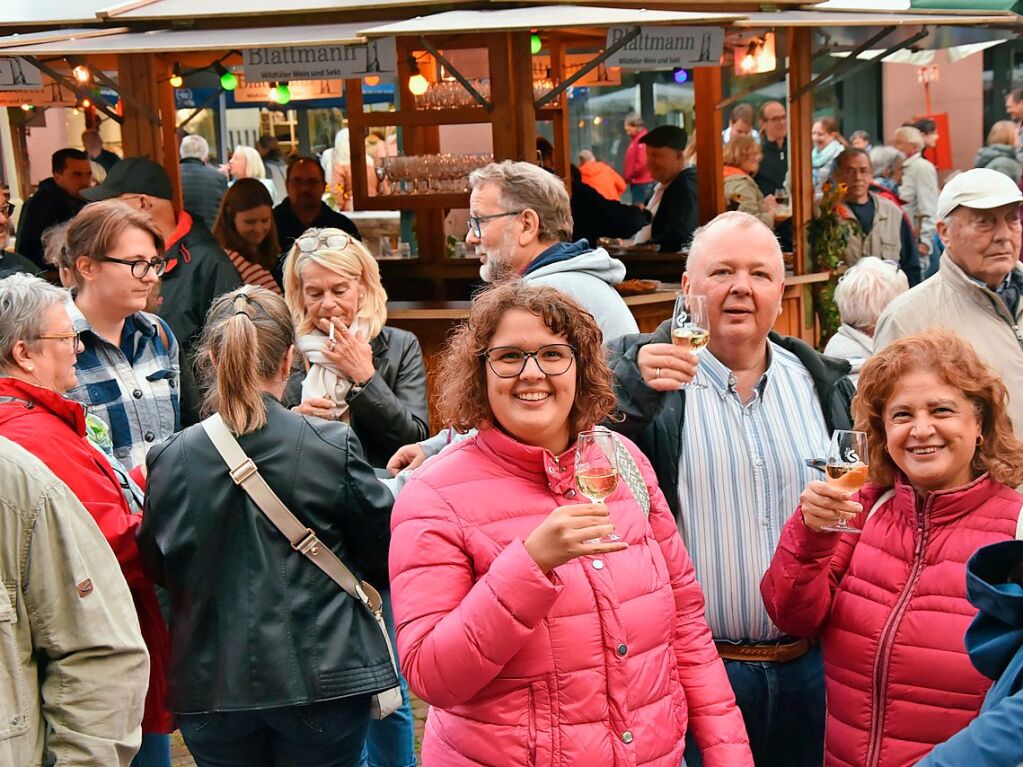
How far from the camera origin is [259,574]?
3449 mm

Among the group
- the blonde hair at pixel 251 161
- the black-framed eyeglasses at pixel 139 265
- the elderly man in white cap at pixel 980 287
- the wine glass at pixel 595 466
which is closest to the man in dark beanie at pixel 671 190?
the blonde hair at pixel 251 161

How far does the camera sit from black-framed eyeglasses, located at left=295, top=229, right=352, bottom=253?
4.59m

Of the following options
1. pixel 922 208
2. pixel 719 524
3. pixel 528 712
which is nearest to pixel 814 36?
pixel 922 208

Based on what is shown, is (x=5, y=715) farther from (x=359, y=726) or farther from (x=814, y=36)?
(x=814, y=36)

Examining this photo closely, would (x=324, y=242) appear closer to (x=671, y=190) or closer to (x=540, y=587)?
(x=540, y=587)

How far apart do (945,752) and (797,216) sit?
29.4 feet

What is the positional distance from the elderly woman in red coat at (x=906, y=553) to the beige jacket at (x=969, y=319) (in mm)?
1435

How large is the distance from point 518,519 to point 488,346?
372 millimetres

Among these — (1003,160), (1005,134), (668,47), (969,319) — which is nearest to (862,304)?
(969,319)

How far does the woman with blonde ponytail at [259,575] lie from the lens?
3.43m

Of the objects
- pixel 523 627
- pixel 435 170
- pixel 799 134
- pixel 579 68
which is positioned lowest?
pixel 523 627

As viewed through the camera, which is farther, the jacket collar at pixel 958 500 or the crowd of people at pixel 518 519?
the jacket collar at pixel 958 500

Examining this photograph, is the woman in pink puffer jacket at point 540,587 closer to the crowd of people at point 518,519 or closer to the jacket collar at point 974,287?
the crowd of people at point 518,519

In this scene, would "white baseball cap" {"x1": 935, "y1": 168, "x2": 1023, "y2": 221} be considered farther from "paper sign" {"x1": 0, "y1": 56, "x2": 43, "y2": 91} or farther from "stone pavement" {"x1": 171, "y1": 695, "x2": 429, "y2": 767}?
"paper sign" {"x1": 0, "y1": 56, "x2": 43, "y2": 91}
